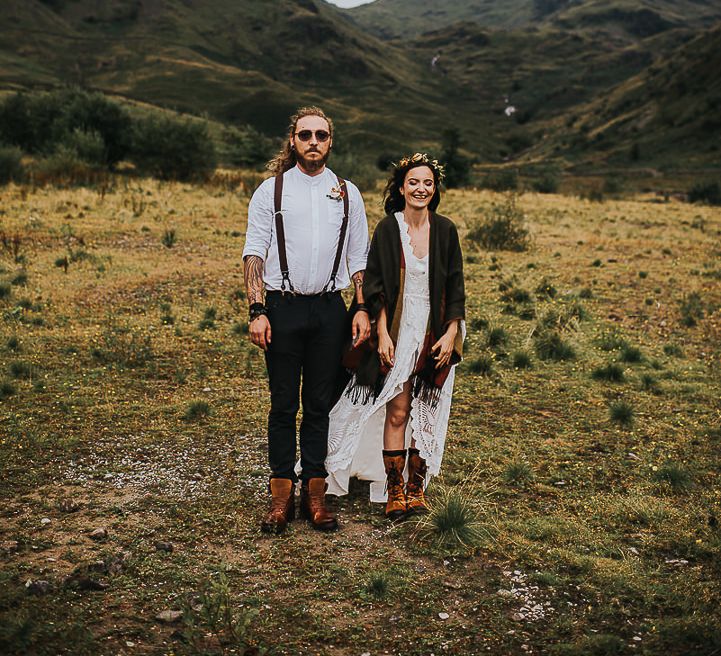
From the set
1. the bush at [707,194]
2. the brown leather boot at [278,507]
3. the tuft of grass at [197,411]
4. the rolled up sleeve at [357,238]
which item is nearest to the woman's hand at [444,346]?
the rolled up sleeve at [357,238]

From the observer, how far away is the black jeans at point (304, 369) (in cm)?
458

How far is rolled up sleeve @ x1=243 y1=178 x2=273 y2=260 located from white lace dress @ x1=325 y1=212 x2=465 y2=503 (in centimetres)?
93

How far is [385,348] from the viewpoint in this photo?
4766 mm

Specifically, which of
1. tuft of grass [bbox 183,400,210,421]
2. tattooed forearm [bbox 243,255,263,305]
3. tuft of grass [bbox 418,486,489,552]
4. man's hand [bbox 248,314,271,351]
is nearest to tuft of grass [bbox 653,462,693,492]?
tuft of grass [bbox 418,486,489,552]

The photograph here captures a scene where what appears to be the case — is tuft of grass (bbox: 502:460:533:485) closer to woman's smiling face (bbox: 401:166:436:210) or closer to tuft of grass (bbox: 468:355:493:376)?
woman's smiling face (bbox: 401:166:436:210)

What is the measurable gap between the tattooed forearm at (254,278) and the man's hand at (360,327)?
0.64 m

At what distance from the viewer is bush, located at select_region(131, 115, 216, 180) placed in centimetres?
3022

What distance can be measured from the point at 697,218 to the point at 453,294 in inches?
943

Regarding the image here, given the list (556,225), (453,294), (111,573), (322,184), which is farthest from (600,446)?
(556,225)

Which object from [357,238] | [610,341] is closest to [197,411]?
[357,238]

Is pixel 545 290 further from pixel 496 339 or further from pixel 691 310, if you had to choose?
pixel 496 339

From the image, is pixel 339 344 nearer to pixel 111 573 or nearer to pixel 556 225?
pixel 111 573

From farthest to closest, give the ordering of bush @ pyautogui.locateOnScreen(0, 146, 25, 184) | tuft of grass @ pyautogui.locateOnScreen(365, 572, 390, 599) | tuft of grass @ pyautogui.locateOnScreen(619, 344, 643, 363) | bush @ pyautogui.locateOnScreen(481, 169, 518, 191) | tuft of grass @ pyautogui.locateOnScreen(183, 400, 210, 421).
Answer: bush @ pyautogui.locateOnScreen(481, 169, 518, 191), bush @ pyautogui.locateOnScreen(0, 146, 25, 184), tuft of grass @ pyautogui.locateOnScreen(619, 344, 643, 363), tuft of grass @ pyautogui.locateOnScreen(183, 400, 210, 421), tuft of grass @ pyautogui.locateOnScreen(365, 572, 390, 599)

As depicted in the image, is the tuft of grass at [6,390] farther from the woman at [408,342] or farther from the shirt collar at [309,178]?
the shirt collar at [309,178]
